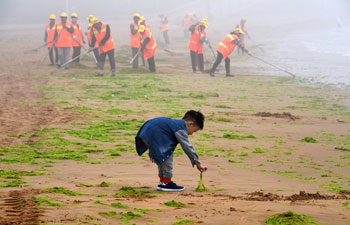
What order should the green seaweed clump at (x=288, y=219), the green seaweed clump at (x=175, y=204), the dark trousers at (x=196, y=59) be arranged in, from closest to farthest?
the green seaweed clump at (x=288, y=219) < the green seaweed clump at (x=175, y=204) < the dark trousers at (x=196, y=59)

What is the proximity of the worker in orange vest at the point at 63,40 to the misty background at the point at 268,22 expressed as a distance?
26.3ft

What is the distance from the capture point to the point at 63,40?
20.7 m

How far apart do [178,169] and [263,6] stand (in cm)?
5658

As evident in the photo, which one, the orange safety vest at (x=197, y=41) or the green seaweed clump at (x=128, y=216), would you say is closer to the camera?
the green seaweed clump at (x=128, y=216)

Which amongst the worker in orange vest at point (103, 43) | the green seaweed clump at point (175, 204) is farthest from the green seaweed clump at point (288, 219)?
the worker in orange vest at point (103, 43)

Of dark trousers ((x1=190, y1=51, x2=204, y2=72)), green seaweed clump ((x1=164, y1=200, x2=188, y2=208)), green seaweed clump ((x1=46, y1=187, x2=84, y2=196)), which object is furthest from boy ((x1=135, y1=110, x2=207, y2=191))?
dark trousers ((x1=190, y1=51, x2=204, y2=72))

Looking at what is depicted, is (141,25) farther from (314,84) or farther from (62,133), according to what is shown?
(62,133)

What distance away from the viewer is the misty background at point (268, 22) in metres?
24.5

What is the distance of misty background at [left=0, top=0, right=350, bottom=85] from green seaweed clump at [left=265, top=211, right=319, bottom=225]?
1339 centimetres

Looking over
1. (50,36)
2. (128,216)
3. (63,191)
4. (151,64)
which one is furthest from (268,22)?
(128,216)

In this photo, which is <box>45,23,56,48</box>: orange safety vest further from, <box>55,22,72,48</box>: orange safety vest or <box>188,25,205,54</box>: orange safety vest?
<box>188,25,205,54</box>: orange safety vest

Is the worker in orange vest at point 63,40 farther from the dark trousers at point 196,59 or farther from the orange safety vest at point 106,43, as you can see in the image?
the dark trousers at point 196,59

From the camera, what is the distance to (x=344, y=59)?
24234mm

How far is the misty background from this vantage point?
24547 mm
